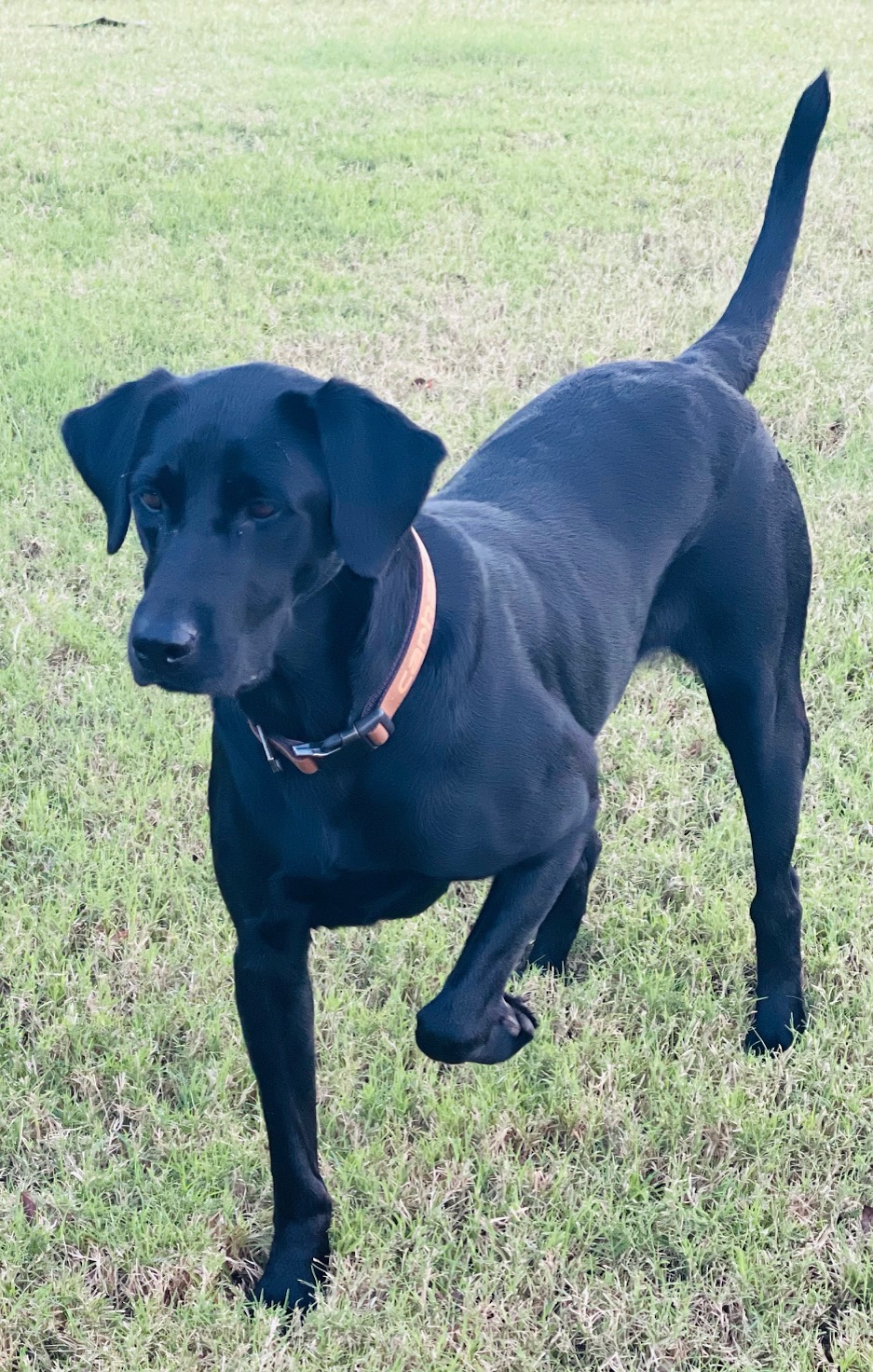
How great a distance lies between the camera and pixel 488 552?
2.78 meters

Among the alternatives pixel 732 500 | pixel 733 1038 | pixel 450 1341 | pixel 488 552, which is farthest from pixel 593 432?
pixel 450 1341

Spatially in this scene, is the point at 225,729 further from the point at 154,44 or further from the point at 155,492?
the point at 154,44

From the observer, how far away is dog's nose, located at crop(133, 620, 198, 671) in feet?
6.83

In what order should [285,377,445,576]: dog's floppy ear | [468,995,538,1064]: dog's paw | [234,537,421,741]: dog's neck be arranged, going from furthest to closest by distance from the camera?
[468,995,538,1064]: dog's paw, [234,537,421,741]: dog's neck, [285,377,445,576]: dog's floppy ear

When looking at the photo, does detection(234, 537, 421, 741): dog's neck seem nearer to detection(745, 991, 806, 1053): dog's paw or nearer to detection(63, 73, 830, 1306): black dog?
detection(63, 73, 830, 1306): black dog

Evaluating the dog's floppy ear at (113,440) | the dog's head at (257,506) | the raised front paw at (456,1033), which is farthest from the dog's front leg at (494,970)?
the dog's floppy ear at (113,440)

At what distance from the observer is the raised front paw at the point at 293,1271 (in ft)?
8.56

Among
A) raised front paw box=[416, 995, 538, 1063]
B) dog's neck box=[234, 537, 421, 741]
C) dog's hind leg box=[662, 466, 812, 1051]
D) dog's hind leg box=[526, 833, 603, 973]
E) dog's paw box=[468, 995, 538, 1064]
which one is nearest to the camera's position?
dog's neck box=[234, 537, 421, 741]

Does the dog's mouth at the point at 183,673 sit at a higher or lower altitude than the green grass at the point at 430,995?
higher

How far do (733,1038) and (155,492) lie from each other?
1.83 metres

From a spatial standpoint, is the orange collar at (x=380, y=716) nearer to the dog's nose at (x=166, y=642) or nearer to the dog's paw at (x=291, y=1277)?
the dog's nose at (x=166, y=642)

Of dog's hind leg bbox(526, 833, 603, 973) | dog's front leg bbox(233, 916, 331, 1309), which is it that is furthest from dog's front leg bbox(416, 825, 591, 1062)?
dog's hind leg bbox(526, 833, 603, 973)

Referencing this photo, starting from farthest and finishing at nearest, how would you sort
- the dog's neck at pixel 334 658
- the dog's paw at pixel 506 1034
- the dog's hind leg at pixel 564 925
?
the dog's hind leg at pixel 564 925 → the dog's paw at pixel 506 1034 → the dog's neck at pixel 334 658

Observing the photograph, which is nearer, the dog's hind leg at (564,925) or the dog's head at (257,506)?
the dog's head at (257,506)
